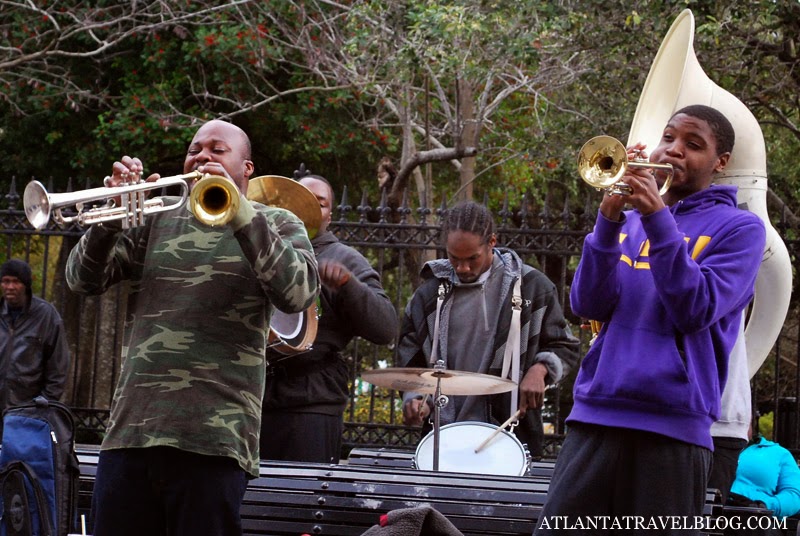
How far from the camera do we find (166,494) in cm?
357

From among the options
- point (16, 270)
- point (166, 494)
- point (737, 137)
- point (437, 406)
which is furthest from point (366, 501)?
point (16, 270)

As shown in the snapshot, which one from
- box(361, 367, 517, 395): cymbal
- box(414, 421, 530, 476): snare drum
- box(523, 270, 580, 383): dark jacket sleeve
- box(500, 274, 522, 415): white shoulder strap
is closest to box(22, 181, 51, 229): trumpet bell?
box(361, 367, 517, 395): cymbal

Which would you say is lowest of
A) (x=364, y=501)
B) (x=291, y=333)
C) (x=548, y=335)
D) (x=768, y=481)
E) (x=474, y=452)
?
(x=364, y=501)

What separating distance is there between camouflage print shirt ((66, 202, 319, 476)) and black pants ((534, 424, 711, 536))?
983 millimetres

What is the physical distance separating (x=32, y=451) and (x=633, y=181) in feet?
12.7

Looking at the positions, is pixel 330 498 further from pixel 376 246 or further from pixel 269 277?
pixel 376 246

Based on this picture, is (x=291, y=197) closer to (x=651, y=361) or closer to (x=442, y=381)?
(x=442, y=381)

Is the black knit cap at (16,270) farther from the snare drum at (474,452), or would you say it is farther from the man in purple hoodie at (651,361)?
the man in purple hoodie at (651,361)

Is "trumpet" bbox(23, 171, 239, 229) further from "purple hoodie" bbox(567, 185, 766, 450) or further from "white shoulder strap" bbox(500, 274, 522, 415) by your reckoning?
"white shoulder strap" bbox(500, 274, 522, 415)

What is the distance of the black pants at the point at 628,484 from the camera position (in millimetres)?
3283

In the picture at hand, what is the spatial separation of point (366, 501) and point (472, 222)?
177 centimetres

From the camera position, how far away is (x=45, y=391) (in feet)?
31.8

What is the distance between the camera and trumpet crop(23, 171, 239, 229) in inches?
141

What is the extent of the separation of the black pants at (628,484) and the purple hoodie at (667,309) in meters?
0.05
